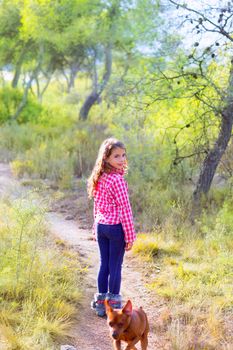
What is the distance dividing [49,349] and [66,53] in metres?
17.3

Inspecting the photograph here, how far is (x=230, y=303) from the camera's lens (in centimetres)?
505

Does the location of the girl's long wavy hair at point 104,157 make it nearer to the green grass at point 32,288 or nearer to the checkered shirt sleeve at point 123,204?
the checkered shirt sleeve at point 123,204

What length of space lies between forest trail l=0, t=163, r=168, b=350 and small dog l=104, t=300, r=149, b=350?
1.61 feet

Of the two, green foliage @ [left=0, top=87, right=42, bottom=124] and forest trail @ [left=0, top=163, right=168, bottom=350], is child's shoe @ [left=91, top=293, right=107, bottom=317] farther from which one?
green foliage @ [left=0, top=87, right=42, bottom=124]

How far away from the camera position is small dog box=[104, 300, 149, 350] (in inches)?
145

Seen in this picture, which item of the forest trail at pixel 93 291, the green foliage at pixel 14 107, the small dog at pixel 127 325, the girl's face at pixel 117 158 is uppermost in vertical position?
the green foliage at pixel 14 107

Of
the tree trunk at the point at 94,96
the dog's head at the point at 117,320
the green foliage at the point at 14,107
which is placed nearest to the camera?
the dog's head at the point at 117,320

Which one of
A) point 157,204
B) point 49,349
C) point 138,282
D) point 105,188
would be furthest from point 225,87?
point 49,349

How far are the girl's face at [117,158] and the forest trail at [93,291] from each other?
143 cm

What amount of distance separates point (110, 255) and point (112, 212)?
414 millimetres

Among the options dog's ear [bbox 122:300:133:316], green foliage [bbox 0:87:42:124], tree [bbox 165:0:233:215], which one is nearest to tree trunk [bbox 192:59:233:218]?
tree [bbox 165:0:233:215]

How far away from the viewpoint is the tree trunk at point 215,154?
827 cm

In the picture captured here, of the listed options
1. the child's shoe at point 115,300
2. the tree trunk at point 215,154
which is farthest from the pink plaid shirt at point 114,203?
the tree trunk at point 215,154

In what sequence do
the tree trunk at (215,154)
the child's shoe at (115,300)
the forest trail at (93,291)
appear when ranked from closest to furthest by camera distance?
1. the forest trail at (93,291)
2. the child's shoe at (115,300)
3. the tree trunk at (215,154)
